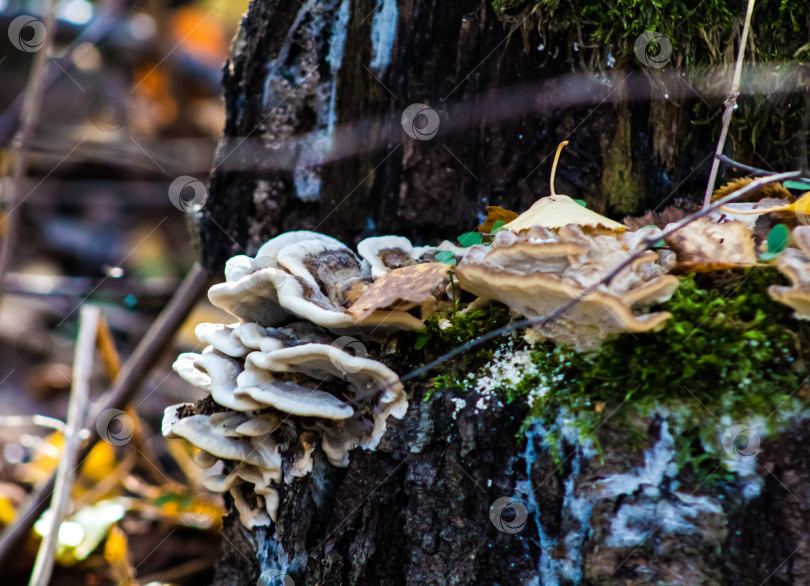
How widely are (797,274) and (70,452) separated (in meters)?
3.33

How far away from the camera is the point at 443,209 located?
2.59 meters

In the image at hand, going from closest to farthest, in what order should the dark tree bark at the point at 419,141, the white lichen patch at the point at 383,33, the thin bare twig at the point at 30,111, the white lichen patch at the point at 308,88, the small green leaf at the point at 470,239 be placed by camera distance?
the small green leaf at the point at 470,239 → the dark tree bark at the point at 419,141 → the white lichen patch at the point at 383,33 → the white lichen patch at the point at 308,88 → the thin bare twig at the point at 30,111

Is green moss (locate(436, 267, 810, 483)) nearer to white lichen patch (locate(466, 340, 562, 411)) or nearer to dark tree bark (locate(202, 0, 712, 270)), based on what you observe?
white lichen patch (locate(466, 340, 562, 411))

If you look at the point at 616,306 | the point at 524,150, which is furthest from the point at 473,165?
the point at 616,306

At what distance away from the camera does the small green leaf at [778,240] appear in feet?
4.99

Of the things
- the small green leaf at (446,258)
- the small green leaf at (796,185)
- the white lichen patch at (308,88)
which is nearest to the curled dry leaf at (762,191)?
the small green leaf at (796,185)

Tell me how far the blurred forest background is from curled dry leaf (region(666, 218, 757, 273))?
133 inches

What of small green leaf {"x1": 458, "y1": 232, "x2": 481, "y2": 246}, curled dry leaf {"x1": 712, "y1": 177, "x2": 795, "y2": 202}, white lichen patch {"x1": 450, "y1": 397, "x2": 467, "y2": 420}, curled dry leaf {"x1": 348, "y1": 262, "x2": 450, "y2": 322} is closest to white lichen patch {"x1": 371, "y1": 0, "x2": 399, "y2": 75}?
small green leaf {"x1": 458, "y1": 232, "x2": 481, "y2": 246}

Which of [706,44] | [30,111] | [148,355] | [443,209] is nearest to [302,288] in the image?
[443,209]

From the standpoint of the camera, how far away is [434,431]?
5.88 feet

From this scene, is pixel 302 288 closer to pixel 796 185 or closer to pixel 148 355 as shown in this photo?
pixel 796 185

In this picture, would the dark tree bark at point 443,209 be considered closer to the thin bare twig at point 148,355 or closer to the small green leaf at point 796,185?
the small green leaf at point 796,185

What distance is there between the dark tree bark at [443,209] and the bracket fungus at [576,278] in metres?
0.30

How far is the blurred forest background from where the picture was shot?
382 centimetres
